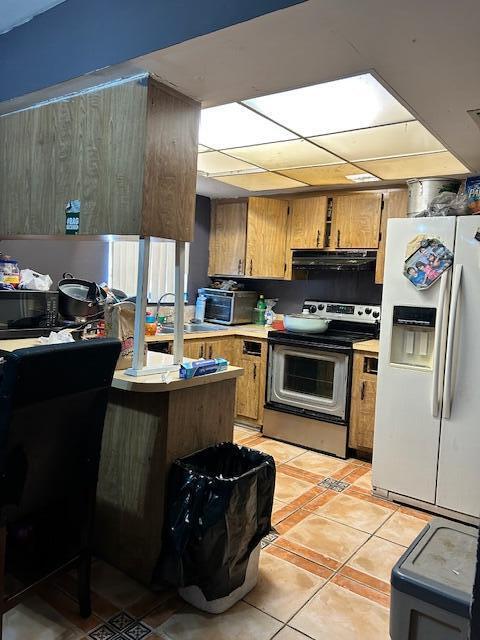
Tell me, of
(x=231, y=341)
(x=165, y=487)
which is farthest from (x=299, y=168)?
(x=165, y=487)

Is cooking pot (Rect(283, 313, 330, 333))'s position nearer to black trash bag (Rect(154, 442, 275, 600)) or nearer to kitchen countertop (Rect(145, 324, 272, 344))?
kitchen countertop (Rect(145, 324, 272, 344))

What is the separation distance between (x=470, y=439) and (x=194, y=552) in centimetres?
179

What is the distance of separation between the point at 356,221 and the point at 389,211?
0.93 feet

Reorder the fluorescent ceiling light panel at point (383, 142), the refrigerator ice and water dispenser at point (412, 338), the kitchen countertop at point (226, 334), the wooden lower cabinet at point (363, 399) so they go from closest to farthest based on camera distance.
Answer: the fluorescent ceiling light panel at point (383, 142)
the refrigerator ice and water dispenser at point (412, 338)
the wooden lower cabinet at point (363, 399)
the kitchen countertop at point (226, 334)

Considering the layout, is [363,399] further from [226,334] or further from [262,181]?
[262,181]

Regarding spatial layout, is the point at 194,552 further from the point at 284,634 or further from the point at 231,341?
the point at 231,341

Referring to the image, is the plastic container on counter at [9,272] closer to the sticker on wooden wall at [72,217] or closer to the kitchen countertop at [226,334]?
the sticker on wooden wall at [72,217]

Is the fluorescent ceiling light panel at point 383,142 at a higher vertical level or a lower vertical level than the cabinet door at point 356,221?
higher

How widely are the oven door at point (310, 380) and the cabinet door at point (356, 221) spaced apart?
98cm

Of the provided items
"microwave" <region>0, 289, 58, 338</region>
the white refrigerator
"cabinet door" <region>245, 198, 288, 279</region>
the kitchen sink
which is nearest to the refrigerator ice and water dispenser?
the white refrigerator

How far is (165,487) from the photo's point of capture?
1964 mm

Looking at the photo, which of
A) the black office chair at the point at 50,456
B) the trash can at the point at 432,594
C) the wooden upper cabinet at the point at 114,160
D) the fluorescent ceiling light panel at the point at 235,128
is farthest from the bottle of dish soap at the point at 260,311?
the trash can at the point at 432,594

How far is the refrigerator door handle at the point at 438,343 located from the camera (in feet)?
9.13

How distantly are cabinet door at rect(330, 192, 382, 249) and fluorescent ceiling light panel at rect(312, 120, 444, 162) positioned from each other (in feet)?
2.78
